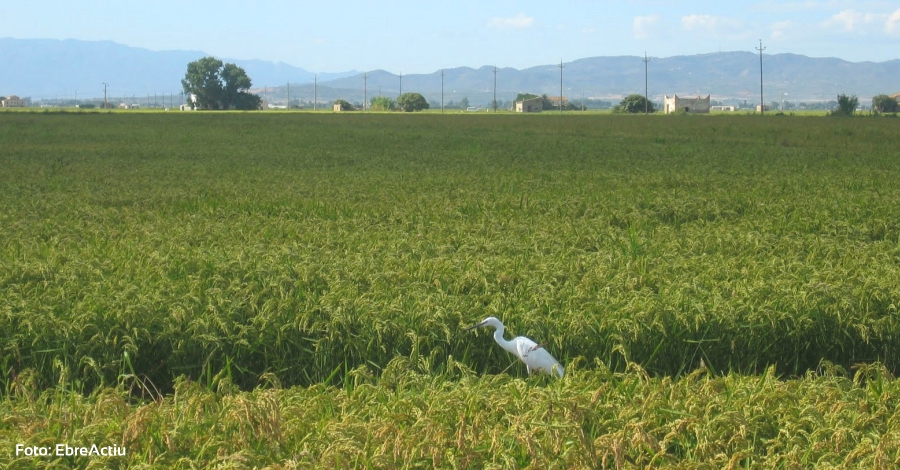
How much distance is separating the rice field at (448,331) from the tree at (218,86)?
126109 millimetres

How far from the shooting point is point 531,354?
6059mm

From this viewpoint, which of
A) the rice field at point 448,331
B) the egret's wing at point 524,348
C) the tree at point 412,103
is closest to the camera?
the rice field at point 448,331

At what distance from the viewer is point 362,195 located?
1533 cm

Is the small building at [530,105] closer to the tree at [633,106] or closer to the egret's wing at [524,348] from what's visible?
the tree at [633,106]

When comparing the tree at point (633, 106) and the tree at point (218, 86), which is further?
the tree at point (218, 86)

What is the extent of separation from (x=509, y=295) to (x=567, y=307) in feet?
2.03

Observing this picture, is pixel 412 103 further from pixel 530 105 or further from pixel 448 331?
pixel 448 331

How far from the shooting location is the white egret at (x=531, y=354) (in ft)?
19.8

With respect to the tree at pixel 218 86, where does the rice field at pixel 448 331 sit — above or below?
below

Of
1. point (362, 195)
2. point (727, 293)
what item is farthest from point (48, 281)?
point (362, 195)

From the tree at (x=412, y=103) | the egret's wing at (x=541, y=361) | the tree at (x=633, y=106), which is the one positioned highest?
the tree at (x=412, y=103)

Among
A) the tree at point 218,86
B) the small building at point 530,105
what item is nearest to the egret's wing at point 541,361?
the tree at point 218,86

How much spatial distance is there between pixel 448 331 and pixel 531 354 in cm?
70

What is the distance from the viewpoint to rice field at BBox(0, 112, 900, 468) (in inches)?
178
